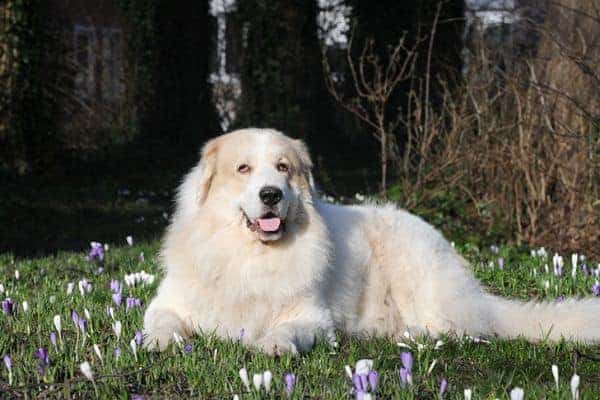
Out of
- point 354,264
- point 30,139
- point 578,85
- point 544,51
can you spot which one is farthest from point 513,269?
point 30,139

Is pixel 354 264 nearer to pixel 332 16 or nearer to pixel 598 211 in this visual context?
pixel 598 211

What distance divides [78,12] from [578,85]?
16.4 m

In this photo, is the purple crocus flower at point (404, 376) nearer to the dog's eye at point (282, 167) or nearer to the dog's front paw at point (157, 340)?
the dog's front paw at point (157, 340)

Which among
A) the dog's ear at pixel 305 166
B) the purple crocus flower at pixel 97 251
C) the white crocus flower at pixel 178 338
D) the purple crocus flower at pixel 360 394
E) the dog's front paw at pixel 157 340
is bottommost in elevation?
the purple crocus flower at pixel 97 251

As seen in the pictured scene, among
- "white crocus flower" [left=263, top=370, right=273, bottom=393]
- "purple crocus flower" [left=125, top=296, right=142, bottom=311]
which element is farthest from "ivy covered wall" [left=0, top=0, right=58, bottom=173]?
"white crocus flower" [left=263, top=370, right=273, bottom=393]

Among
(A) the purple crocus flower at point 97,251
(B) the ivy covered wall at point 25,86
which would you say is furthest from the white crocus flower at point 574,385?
(B) the ivy covered wall at point 25,86

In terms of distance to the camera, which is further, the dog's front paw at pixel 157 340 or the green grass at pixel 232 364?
the dog's front paw at pixel 157 340

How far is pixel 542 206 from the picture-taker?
25.1 ft

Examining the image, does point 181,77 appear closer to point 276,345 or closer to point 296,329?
point 296,329

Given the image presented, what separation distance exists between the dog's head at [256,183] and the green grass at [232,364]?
25.6 inches

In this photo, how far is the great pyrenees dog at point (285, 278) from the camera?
13.5ft

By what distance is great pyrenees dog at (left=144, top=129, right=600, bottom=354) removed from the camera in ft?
13.5

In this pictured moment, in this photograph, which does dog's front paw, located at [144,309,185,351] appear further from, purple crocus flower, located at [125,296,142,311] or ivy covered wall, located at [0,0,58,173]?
ivy covered wall, located at [0,0,58,173]

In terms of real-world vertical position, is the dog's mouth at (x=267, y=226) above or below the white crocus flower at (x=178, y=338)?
above
